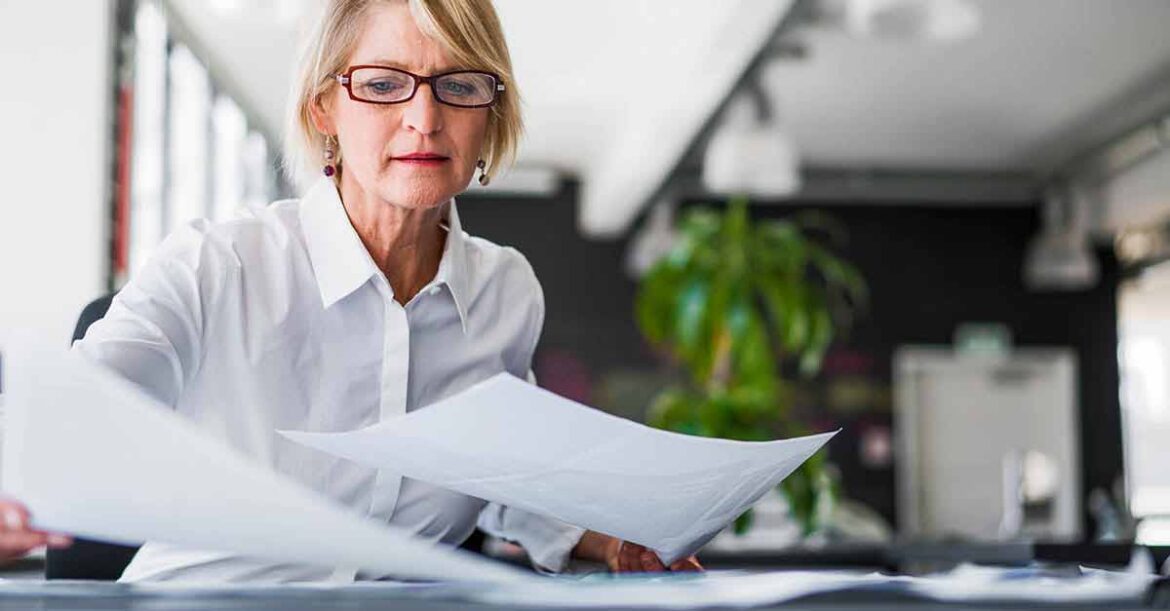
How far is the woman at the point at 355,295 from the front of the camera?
1079mm

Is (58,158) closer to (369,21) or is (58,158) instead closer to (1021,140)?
(369,21)

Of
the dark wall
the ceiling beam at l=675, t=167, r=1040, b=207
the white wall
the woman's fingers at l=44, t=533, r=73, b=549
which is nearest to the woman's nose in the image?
the woman's fingers at l=44, t=533, r=73, b=549

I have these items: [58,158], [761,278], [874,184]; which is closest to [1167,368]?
[874,184]

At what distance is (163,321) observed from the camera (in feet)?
3.49

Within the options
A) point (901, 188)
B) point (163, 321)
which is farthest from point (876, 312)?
point (163, 321)

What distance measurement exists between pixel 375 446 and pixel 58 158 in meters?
4.29

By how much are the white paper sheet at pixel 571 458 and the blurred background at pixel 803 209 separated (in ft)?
2.17

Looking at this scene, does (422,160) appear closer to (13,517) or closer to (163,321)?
(163,321)

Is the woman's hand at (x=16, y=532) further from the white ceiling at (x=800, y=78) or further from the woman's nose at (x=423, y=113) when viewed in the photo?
the white ceiling at (x=800, y=78)

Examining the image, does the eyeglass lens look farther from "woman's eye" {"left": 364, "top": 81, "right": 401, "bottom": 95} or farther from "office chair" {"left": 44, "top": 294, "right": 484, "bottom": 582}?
"office chair" {"left": 44, "top": 294, "right": 484, "bottom": 582}

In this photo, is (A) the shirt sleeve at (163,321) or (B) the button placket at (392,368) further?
(B) the button placket at (392,368)

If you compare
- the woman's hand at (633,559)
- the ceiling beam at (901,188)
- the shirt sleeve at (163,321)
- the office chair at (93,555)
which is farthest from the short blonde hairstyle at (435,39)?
the ceiling beam at (901,188)

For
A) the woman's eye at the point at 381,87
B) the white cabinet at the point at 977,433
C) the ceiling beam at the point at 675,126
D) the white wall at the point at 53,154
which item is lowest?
the white cabinet at the point at 977,433

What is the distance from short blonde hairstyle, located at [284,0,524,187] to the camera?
1.12 metres
